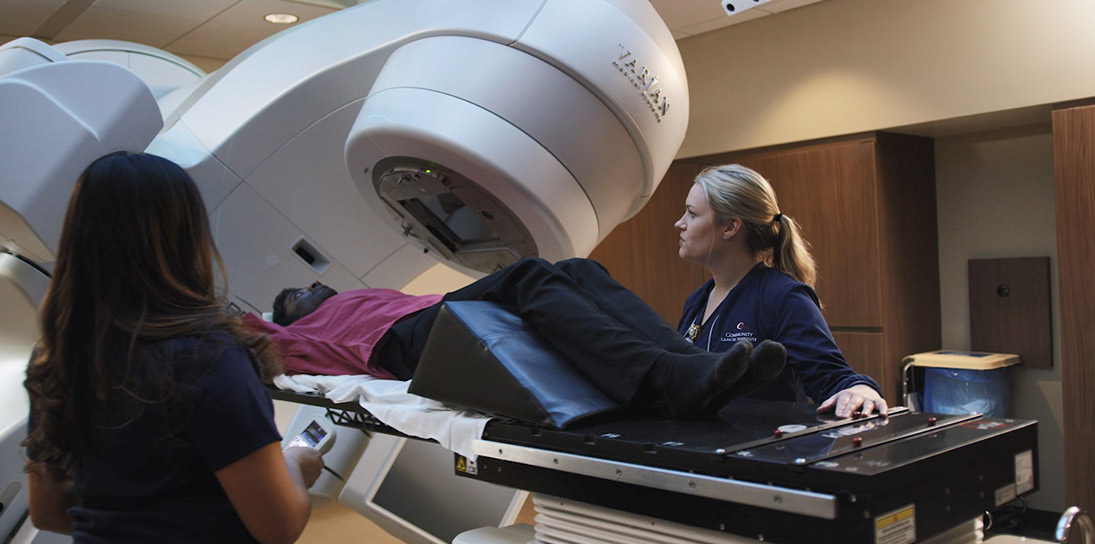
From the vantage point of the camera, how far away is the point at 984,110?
10.1ft

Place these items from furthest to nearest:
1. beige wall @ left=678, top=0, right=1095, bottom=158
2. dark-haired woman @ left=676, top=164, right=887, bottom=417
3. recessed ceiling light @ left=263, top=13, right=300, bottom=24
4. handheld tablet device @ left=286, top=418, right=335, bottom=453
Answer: recessed ceiling light @ left=263, top=13, right=300, bottom=24
beige wall @ left=678, top=0, right=1095, bottom=158
handheld tablet device @ left=286, top=418, right=335, bottom=453
dark-haired woman @ left=676, top=164, right=887, bottom=417

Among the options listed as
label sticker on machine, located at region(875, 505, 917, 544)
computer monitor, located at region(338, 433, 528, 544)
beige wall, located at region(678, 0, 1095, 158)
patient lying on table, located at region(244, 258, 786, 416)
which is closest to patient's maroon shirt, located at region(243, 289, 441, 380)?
patient lying on table, located at region(244, 258, 786, 416)

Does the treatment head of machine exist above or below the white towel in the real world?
above

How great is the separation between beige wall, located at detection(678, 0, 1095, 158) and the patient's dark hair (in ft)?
7.23

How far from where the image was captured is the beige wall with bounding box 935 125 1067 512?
3.33 m

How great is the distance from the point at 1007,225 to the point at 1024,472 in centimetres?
263

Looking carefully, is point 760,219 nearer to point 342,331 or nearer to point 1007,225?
point 342,331

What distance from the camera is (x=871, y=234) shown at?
337cm

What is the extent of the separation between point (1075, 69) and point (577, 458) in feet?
8.30

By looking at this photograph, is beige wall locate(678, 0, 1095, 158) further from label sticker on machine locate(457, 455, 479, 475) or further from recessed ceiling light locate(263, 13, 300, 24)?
label sticker on machine locate(457, 455, 479, 475)

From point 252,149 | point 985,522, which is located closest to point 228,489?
point 985,522

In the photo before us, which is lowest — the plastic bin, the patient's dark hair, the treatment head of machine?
the plastic bin

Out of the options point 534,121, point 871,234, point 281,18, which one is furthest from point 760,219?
point 281,18

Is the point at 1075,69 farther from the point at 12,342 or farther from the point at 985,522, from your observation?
the point at 12,342
